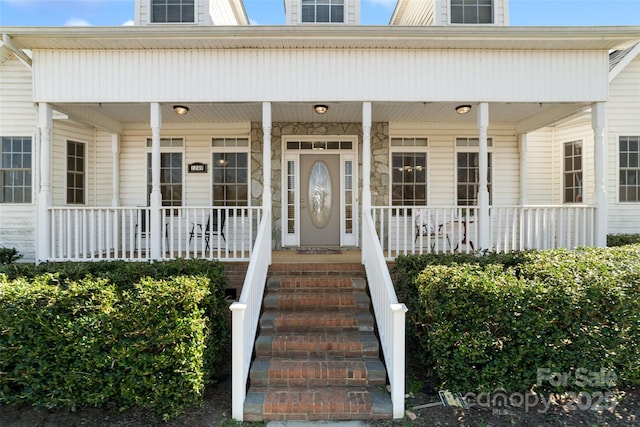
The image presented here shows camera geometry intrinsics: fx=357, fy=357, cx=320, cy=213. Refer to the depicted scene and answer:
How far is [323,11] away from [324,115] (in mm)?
2411

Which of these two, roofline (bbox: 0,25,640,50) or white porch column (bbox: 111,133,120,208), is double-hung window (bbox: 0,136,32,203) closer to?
white porch column (bbox: 111,133,120,208)

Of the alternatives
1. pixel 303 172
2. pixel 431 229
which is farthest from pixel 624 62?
pixel 303 172

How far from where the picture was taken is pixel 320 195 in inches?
298

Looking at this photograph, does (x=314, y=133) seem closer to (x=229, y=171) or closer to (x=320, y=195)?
(x=320, y=195)

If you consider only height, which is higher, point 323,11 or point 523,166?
point 323,11

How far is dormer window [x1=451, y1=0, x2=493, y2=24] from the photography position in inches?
297

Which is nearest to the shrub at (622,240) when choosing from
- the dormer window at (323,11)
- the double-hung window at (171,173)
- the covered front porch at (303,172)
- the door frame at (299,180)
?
the covered front porch at (303,172)

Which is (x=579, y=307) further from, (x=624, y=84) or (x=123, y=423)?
(x=624, y=84)

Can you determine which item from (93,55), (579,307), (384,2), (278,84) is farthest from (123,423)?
(384,2)

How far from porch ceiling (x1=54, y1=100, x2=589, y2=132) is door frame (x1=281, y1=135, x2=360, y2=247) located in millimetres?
434

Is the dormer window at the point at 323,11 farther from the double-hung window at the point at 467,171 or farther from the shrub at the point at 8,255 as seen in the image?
the shrub at the point at 8,255

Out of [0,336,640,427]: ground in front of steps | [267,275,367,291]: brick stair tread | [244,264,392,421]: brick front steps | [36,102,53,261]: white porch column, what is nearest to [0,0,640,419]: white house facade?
[36,102,53,261]: white porch column

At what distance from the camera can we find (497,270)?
3.76 metres

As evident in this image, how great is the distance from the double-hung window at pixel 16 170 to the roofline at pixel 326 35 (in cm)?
272
